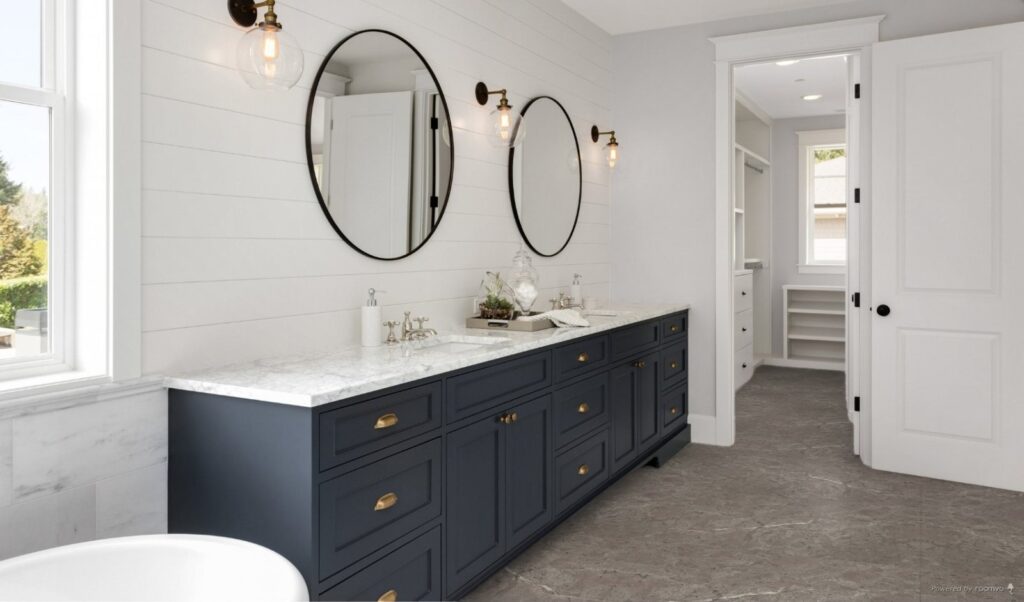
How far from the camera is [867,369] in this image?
4.06m

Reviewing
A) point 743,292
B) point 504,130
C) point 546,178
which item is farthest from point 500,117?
point 743,292

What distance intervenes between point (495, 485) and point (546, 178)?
197 centimetres

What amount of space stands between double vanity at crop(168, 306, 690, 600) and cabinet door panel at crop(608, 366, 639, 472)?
1.07 feet

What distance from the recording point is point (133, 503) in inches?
76.3

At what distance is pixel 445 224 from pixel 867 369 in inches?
99.0

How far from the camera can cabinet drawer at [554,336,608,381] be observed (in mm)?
2959

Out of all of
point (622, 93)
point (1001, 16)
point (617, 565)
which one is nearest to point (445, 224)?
point (617, 565)

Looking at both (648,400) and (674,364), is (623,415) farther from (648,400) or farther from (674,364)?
(674,364)

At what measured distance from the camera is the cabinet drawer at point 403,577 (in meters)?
1.92

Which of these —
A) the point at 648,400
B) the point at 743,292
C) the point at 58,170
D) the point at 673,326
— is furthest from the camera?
the point at 743,292

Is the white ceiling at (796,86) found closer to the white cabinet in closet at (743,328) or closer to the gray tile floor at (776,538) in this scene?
the white cabinet in closet at (743,328)

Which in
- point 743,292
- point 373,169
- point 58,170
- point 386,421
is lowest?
point 386,421

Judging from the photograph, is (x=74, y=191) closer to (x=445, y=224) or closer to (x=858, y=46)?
(x=445, y=224)

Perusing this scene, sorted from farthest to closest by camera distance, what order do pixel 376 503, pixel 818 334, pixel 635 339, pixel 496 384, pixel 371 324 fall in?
1. pixel 818 334
2. pixel 635 339
3. pixel 371 324
4. pixel 496 384
5. pixel 376 503
